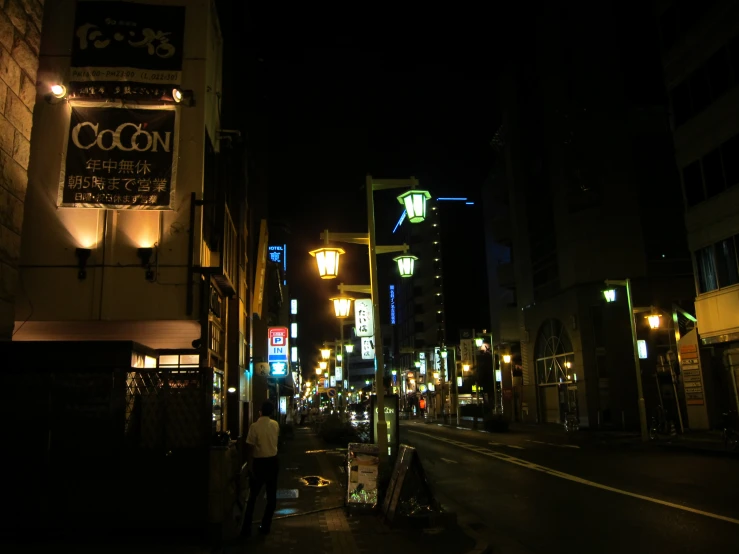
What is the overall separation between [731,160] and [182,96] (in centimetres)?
2352

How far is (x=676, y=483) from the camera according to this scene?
1443cm

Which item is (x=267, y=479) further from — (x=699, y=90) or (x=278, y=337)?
(x=699, y=90)

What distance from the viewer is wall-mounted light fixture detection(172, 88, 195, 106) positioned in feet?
41.8

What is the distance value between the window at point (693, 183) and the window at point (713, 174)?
40 cm

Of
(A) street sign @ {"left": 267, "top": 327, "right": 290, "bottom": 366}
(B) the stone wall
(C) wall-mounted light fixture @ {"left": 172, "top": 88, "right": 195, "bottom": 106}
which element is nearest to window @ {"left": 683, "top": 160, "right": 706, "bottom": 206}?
(A) street sign @ {"left": 267, "top": 327, "right": 290, "bottom": 366}

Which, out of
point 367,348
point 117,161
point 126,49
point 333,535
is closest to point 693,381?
point 367,348

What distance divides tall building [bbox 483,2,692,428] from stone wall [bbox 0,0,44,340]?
113ft

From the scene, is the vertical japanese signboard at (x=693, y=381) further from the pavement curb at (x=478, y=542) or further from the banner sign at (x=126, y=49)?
the banner sign at (x=126, y=49)

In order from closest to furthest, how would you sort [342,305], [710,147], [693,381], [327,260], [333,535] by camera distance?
1. [333,535]
2. [327,260]
3. [342,305]
4. [710,147]
5. [693,381]

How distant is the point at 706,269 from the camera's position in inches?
1081

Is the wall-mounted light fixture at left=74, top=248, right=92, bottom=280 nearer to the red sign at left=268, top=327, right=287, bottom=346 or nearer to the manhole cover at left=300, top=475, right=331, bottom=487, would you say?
the manhole cover at left=300, top=475, right=331, bottom=487

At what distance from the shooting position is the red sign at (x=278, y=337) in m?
30.5

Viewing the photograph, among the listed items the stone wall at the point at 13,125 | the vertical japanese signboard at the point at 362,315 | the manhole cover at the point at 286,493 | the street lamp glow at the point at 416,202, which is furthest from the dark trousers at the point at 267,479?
the vertical japanese signboard at the point at 362,315

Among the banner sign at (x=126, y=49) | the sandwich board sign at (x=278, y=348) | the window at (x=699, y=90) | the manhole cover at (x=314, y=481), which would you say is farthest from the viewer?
the sandwich board sign at (x=278, y=348)
